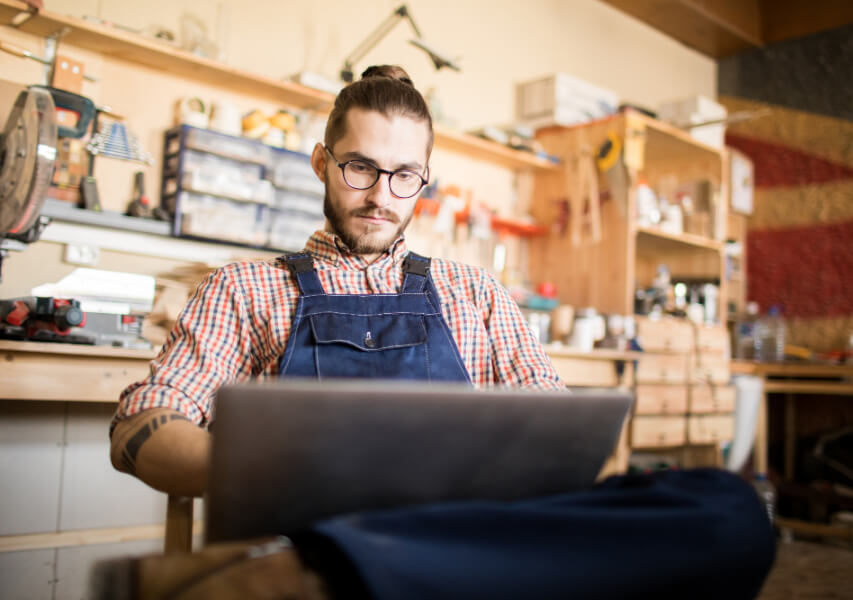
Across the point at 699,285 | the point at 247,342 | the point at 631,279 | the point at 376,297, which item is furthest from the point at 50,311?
the point at 699,285

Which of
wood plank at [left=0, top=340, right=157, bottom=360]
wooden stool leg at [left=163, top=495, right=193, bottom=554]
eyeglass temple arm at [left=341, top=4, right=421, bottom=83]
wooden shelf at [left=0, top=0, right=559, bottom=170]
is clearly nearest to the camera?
wooden stool leg at [left=163, top=495, right=193, bottom=554]

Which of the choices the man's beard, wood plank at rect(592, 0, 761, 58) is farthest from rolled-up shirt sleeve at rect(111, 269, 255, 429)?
wood plank at rect(592, 0, 761, 58)

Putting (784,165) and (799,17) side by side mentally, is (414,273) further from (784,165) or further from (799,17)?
(799,17)

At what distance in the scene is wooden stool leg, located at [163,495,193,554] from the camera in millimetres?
893

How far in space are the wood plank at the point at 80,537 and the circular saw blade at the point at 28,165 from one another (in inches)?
34.4

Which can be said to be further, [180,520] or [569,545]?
[180,520]

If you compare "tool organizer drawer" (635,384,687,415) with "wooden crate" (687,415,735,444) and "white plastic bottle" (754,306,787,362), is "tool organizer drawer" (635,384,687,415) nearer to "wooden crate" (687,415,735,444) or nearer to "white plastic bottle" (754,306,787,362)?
"wooden crate" (687,415,735,444)

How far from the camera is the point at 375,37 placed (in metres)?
2.99

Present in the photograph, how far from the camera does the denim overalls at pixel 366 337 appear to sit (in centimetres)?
105

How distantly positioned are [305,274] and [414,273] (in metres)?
0.20

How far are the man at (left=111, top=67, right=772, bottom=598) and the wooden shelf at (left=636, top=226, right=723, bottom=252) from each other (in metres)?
2.25

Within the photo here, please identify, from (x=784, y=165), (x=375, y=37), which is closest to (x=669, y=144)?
(x=784, y=165)

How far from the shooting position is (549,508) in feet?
1.59

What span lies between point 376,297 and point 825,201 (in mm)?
4002
